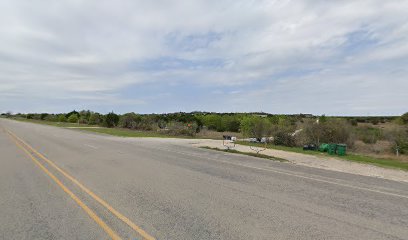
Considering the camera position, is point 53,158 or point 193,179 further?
point 53,158

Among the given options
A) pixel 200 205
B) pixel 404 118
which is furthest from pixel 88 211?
pixel 404 118

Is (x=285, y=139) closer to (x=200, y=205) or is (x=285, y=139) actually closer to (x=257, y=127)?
(x=257, y=127)

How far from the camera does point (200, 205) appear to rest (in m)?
7.43

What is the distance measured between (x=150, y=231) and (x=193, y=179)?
5008 mm

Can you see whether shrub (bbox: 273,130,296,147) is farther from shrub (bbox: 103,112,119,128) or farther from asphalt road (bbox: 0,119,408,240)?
shrub (bbox: 103,112,119,128)

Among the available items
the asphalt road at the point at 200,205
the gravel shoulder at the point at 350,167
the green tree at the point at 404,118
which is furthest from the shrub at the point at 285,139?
the asphalt road at the point at 200,205

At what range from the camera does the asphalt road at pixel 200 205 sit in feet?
19.0

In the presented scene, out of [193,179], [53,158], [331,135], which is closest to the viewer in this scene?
[193,179]

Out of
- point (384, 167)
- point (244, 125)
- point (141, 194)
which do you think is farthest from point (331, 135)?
point (141, 194)

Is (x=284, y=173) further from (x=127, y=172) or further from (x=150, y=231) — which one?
(x=150, y=231)

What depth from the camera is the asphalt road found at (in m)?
5.80

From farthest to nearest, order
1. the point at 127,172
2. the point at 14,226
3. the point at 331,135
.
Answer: the point at 331,135
the point at 127,172
the point at 14,226

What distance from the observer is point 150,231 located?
5.74 meters

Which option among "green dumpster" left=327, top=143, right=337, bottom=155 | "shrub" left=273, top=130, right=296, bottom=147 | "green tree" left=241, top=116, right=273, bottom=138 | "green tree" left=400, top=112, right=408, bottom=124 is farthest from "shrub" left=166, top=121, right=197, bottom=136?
"green tree" left=400, top=112, right=408, bottom=124
